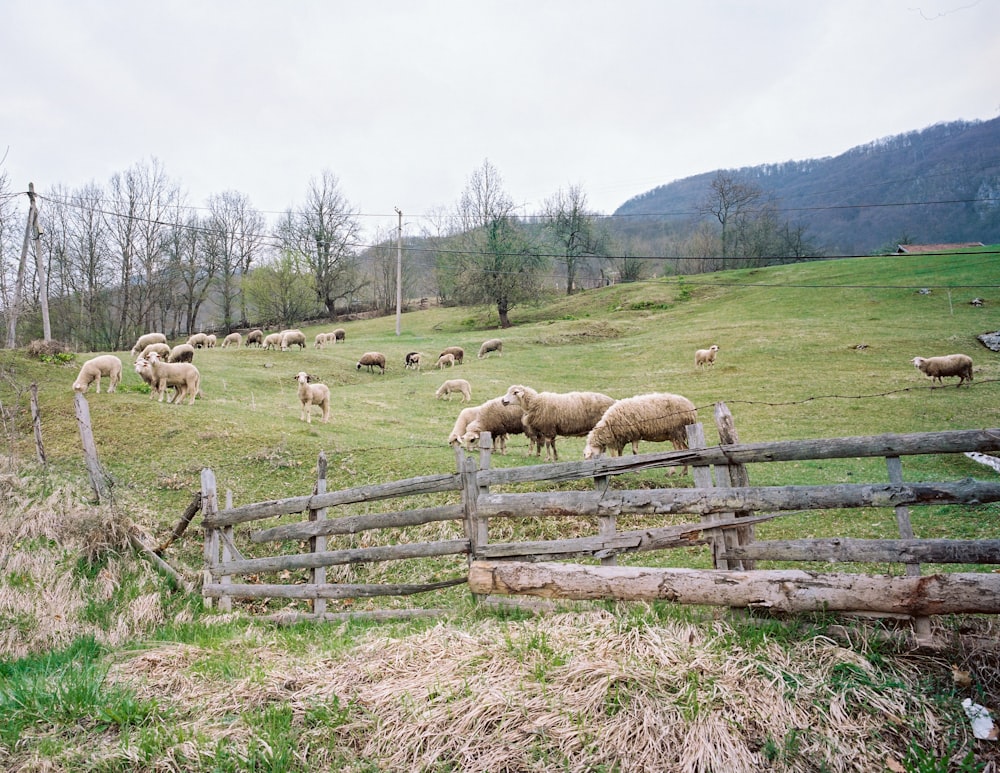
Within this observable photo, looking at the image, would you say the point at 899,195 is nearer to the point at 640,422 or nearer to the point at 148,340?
the point at 640,422

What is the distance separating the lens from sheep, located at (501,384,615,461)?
14367mm

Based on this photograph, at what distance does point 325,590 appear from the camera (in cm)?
652

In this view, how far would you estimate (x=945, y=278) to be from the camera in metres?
42.6

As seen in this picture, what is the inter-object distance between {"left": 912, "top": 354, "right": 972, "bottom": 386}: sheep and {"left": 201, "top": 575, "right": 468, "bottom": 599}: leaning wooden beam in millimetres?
23714

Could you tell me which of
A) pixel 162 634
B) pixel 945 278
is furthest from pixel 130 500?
pixel 945 278

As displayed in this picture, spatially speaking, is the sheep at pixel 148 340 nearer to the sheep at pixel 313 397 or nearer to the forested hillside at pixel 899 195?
the sheep at pixel 313 397

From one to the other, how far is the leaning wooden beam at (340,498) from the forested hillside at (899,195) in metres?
61.0

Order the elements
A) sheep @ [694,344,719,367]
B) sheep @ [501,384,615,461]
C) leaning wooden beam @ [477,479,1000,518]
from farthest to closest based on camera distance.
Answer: sheep @ [694,344,719,367] < sheep @ [501,384,615,461] < leaning wooden beam @ [477,479,1000,518]

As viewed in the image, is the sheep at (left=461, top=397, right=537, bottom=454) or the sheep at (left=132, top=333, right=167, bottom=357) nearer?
the sheep at (left=461, top=397, right=537, bottom=454)

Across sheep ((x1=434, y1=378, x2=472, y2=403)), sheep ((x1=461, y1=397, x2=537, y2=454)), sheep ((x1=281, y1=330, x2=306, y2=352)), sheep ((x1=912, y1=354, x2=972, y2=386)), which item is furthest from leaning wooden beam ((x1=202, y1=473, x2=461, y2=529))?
sheep ((x1=281, y1=330, x2=306, y2=352))

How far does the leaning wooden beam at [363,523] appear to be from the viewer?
584 centimetres

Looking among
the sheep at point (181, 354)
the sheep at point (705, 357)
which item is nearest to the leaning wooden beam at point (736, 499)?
the sheep at point (181, 354)

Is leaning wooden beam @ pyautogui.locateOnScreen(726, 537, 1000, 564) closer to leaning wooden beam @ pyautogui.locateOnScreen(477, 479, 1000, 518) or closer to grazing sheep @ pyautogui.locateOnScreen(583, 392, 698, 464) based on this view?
leaning wooden beam @ pyautogui.locateOnScreen(477, 479, 1000, 518)

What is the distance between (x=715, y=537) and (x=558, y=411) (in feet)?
31.9
